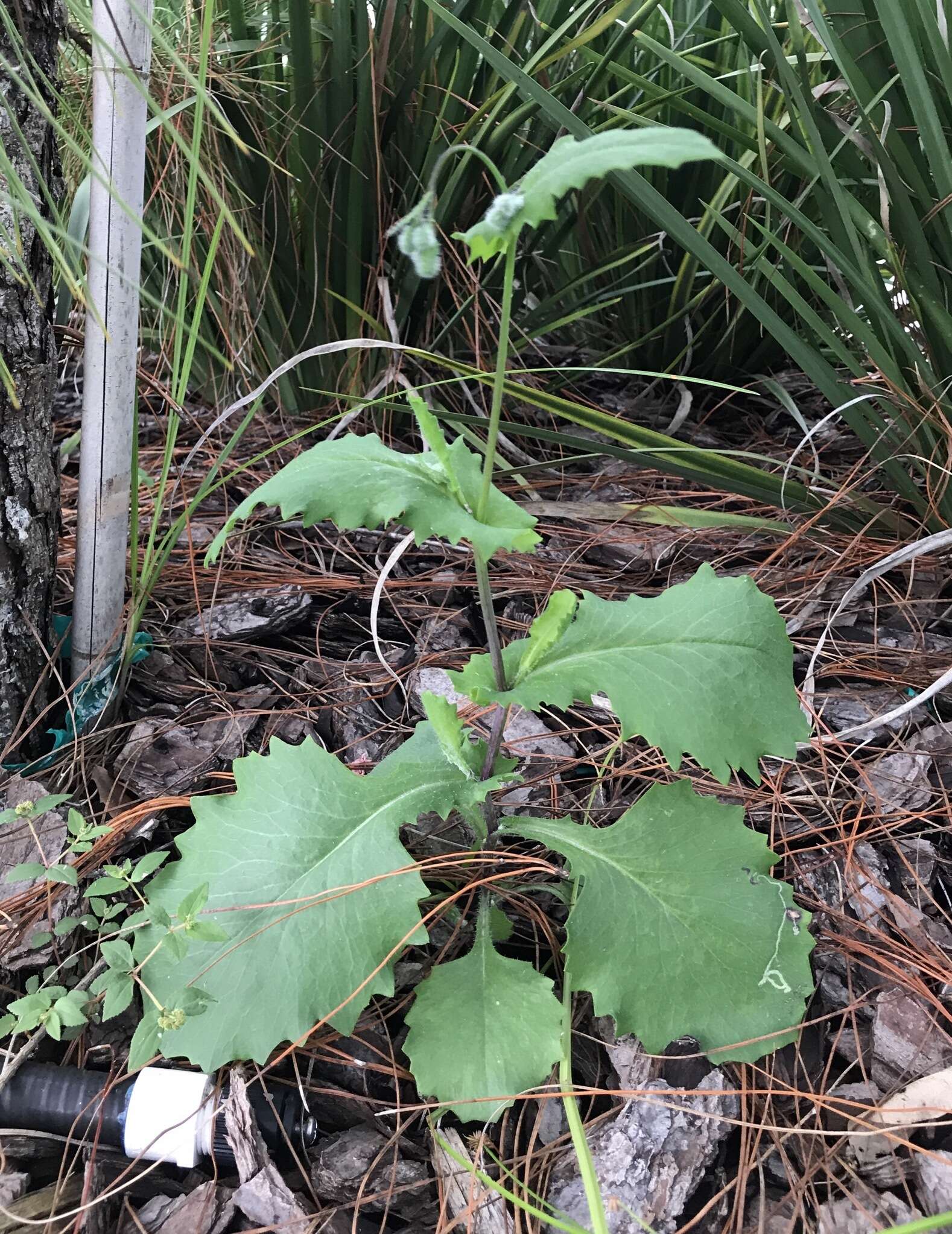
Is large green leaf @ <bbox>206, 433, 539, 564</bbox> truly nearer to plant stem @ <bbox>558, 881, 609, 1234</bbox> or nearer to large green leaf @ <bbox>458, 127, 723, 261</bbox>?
large green leaf @ <bbox>458, 127, 723, 261</bbox>

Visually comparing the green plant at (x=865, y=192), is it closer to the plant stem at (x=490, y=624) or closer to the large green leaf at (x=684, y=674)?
the large green leaf at (x=684, y=674)

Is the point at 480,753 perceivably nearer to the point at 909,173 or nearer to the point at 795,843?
the point at 795,843

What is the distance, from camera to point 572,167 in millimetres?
477

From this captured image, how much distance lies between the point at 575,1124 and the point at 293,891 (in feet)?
0.93

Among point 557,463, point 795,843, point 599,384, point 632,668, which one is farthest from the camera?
point 599,384

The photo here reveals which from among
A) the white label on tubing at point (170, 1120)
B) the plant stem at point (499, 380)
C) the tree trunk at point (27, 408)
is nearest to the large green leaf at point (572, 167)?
the plant stem at point (499, 380)

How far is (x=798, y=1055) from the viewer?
2.49ft

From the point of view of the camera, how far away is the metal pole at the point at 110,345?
0.87m

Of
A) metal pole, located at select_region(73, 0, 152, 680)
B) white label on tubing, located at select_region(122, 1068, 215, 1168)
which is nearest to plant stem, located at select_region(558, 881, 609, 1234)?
white label on tubing, located at select_region(122, 1068, 215, 1168)

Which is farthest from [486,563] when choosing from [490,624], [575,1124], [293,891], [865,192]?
[865,192]

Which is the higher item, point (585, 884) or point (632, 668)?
point (632, 668)

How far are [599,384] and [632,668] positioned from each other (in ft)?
4.03

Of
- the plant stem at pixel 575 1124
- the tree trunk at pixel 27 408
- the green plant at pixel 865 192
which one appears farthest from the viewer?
the green plant at pixel 865 192

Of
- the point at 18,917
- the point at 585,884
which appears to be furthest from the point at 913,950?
the point at 18,917
